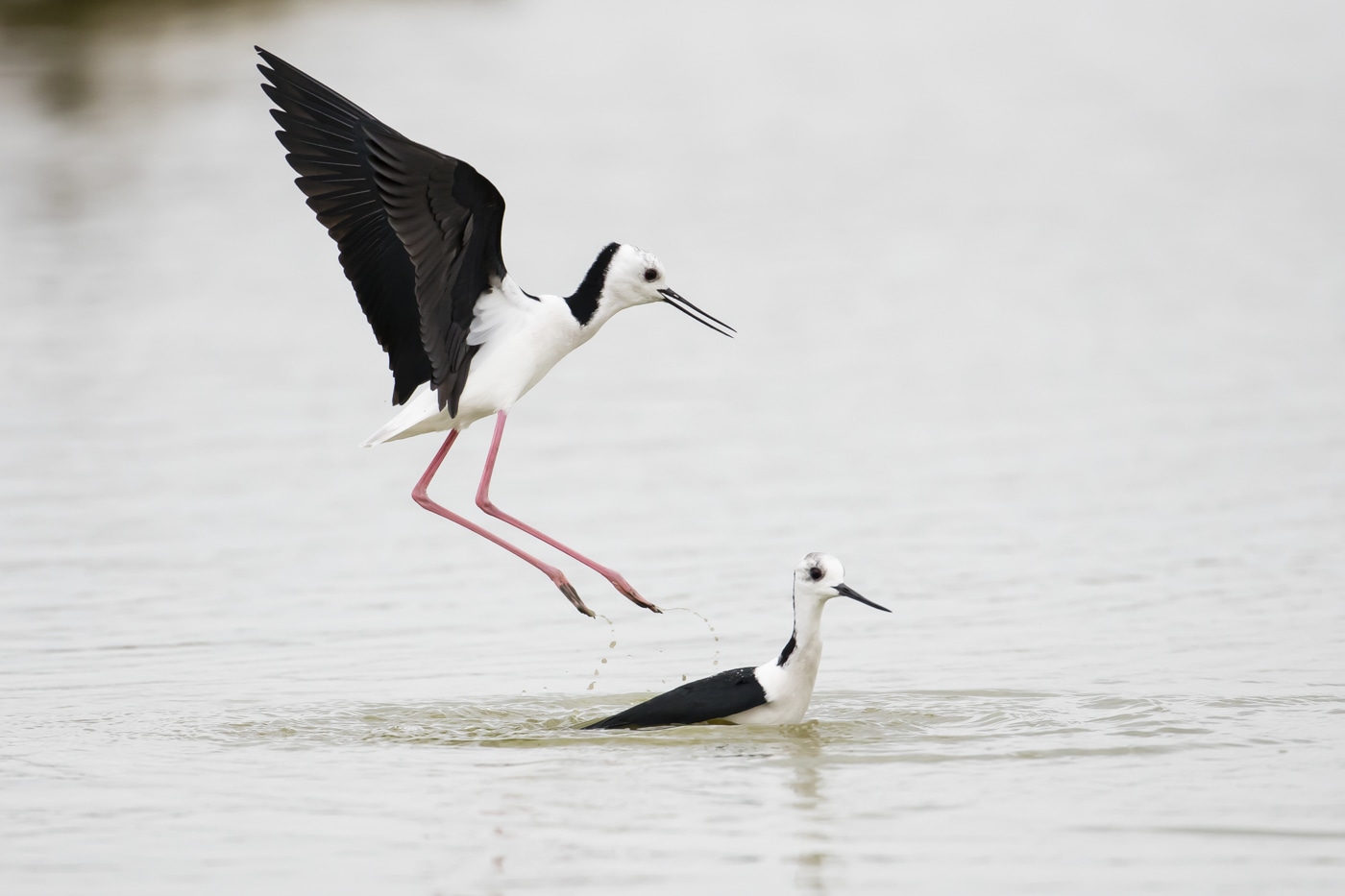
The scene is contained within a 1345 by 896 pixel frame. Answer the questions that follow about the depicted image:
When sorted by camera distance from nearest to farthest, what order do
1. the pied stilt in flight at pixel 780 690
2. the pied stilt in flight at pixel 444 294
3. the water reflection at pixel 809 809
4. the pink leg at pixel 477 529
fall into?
the water reflection at pixel 809 809 → the pied stilt in flight at pixel 780 690 → the pied stilt in flight at pixel 444 294 → the pink leg at pixel 477 529

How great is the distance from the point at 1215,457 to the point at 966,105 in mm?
17704

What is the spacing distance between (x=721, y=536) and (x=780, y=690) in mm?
2873

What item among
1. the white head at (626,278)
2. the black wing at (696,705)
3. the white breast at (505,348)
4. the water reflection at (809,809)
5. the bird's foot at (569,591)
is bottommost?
the water reflection at (809,809)

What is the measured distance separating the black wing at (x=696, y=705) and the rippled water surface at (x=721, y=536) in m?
0.08

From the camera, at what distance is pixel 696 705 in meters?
6.97

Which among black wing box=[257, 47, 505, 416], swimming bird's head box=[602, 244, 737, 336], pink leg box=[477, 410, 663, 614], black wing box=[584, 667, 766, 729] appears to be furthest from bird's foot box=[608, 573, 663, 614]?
swimming bird's head box=[602, 244, 737, 336]

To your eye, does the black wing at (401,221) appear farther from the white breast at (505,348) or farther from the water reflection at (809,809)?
the water reflection at (809,809)

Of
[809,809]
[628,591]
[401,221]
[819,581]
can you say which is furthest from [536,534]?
[809,809]

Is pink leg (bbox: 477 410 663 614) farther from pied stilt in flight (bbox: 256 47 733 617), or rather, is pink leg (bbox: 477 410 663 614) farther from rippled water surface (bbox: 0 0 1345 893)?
rippled water surface (bbox: 0 0 1345 893)

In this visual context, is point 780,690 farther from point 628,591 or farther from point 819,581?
point 628,591

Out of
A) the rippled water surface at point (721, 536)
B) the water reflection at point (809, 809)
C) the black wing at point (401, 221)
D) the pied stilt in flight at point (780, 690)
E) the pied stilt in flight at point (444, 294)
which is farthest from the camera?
the pied stilt in flight at point (444, 294)

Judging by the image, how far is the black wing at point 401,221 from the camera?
261 inches

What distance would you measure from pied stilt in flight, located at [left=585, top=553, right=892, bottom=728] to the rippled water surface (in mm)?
90

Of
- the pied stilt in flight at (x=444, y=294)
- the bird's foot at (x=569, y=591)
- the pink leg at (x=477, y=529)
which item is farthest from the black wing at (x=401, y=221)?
the bird's foot at (x=569, y=591)
